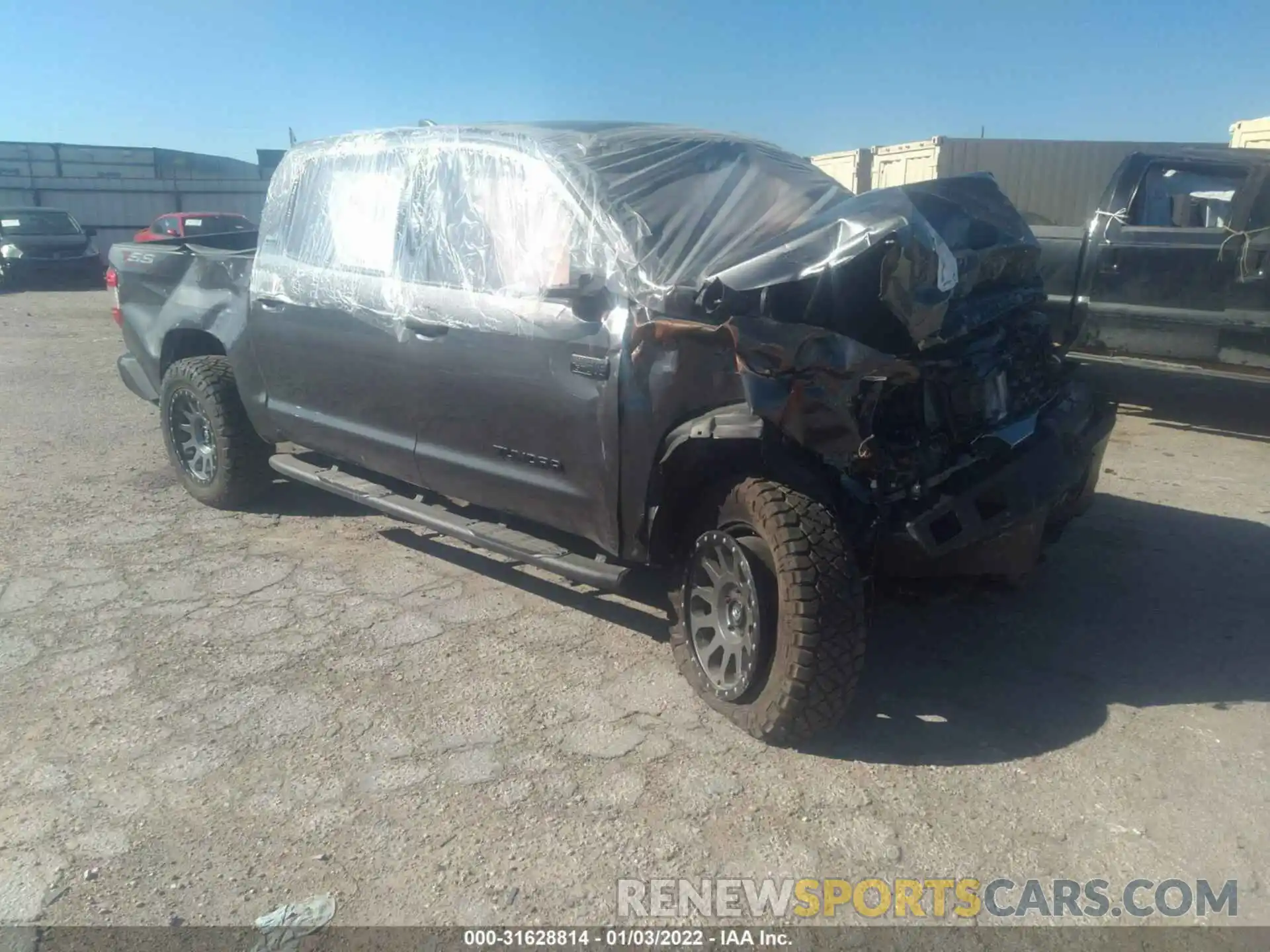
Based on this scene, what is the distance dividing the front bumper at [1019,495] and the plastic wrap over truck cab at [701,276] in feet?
0.43

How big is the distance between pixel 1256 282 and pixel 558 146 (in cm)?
568

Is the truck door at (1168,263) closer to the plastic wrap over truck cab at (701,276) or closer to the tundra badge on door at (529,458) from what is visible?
the plastic wrap over truck cab at (701,276)

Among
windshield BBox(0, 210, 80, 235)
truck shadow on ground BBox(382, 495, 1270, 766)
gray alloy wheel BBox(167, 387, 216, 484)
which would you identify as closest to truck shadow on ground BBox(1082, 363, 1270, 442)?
truck shadow on ground BBox(382, 495, 1270, 766)

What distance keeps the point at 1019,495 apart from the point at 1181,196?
5.85m

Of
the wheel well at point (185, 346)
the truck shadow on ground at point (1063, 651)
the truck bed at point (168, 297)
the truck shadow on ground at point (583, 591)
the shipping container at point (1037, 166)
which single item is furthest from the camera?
the shipping container at point (1037, 166)

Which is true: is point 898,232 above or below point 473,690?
above

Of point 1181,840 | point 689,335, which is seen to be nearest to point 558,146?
point 689,335

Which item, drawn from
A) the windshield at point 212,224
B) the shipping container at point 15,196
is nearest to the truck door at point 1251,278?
the windshield at point 212,224

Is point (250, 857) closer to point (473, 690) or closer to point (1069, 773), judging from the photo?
point (473, 690)

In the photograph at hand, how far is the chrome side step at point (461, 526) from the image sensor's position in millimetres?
3695

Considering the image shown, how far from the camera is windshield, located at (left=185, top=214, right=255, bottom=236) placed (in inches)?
774

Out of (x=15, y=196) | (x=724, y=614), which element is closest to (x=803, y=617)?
(x=724, y=614)

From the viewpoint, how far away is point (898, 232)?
312 cm

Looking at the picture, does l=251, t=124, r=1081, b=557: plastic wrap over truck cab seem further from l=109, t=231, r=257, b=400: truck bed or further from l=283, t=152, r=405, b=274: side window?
l=109, t=231, r=257, b=400: truck bed
